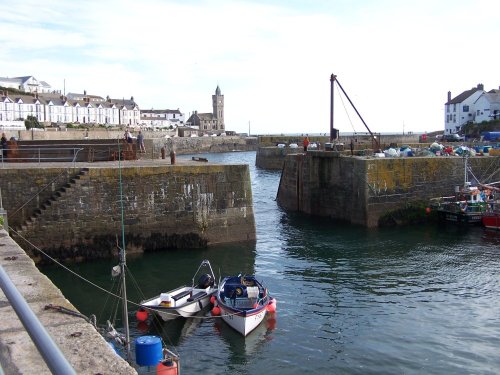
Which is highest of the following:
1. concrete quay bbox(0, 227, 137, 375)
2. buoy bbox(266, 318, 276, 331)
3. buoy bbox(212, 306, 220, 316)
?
concrete quay bbox(0, 227, 137, 375)

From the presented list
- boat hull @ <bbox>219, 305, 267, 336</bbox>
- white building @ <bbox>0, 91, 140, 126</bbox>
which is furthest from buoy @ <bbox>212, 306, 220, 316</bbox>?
white building @ <bbox>0, 91, 140, 126</bbox>

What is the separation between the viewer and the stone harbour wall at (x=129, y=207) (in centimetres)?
1870

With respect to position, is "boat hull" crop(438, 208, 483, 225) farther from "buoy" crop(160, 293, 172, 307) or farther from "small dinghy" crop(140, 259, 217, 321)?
"buoy" crop(160, 293, 172, 307)

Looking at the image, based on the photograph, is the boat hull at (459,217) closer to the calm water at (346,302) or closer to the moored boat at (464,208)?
the moored boat at (464,208)

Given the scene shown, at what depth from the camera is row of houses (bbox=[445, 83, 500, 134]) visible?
7725cm

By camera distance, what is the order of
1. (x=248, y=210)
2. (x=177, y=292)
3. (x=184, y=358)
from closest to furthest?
1. (x=184, y=358)
2. (x=177, y=292)
3. (x=248, y=210)

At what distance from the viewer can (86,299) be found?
15289mm

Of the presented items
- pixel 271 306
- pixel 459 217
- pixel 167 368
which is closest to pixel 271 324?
pixel 271 306

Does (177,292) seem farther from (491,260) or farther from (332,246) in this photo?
(491,260)

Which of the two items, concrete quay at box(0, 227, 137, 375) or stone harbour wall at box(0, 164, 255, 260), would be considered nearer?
concrete quay at box(0, 227, 137, 375)

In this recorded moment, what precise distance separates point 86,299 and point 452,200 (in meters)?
21.3

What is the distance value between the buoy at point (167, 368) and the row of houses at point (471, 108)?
76729 mm

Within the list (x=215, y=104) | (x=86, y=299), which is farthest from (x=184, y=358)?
(x=215, y=104)

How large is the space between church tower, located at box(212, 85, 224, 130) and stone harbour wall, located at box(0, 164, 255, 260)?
136m
